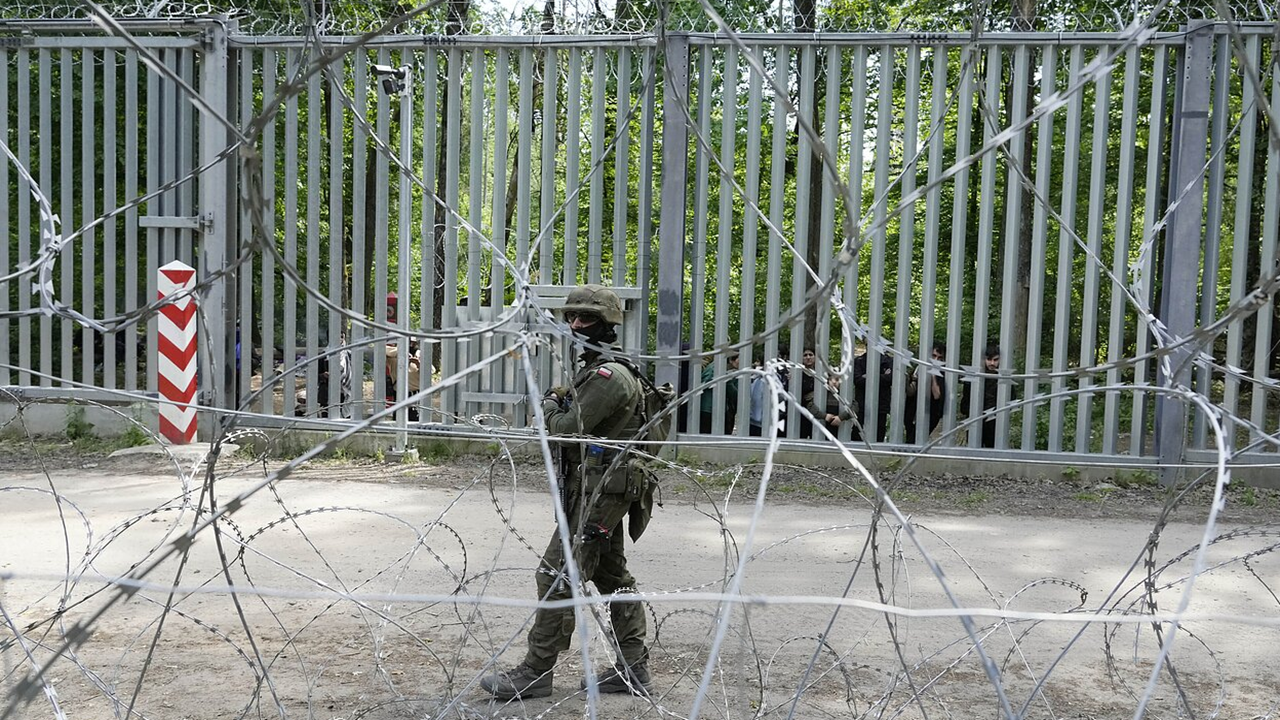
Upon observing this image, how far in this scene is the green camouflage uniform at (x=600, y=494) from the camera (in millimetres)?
4188

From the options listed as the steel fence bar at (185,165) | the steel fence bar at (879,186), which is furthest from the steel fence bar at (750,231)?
the steel fence bar at (185,165)

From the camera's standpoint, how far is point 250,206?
7.85 feet

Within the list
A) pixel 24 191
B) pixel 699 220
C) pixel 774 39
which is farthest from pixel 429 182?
pixel 24 191

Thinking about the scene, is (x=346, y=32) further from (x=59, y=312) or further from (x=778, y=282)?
(x=59, y=312)

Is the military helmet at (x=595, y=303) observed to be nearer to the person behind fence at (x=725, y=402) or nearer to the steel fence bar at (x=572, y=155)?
the steel fence bar at (x=572, y=155)

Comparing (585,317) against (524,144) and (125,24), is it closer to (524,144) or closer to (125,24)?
(524,144)

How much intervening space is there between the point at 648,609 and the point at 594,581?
734 mm

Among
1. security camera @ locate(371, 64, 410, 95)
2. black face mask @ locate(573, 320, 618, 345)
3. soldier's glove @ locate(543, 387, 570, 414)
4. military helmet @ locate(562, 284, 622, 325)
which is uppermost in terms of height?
security camera @ locate(371, 64, 410, 95)

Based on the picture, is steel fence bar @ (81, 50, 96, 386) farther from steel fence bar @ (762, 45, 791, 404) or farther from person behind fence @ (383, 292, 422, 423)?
steel fence bar @ (762, 45, 791, 404)

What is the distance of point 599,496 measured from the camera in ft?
13.6

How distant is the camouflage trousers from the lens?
13.7 feet

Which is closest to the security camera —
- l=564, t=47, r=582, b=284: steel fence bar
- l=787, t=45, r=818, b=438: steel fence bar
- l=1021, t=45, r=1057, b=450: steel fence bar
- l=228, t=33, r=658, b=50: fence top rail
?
l=228, t=33, r=658, b=50: fence top rail

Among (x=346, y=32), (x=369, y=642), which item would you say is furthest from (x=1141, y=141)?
(x=369, y=642)

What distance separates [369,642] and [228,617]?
0.76 m
